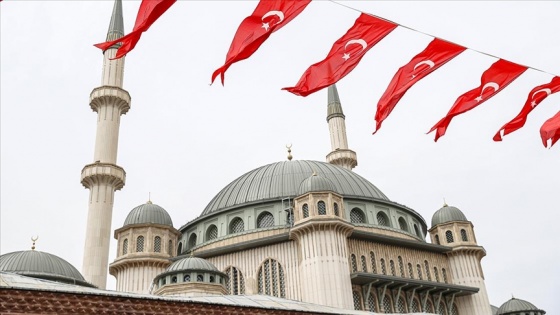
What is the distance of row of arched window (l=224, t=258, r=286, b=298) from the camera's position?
1314 inches

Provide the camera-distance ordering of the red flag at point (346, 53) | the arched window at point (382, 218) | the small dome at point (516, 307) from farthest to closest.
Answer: the small dome at point (516, 307) → the arched window at point (382, 218) → the red flag at point (346, 53)

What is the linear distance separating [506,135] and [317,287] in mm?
18021

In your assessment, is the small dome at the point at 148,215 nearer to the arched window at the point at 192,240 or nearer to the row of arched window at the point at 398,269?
the arched window at the point at 192,240

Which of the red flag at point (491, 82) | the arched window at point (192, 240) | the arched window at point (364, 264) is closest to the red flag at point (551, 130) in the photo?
the red flag at point (491, 82)

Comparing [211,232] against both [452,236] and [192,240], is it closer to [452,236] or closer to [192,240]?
[192,240]

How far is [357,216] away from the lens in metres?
38.1

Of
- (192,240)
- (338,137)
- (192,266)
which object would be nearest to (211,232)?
(192,240)

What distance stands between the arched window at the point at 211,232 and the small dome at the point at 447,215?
1518cm

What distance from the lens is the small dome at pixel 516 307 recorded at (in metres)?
46.9

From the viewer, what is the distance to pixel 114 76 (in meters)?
39.1

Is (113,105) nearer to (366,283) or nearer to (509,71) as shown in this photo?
(366,283)

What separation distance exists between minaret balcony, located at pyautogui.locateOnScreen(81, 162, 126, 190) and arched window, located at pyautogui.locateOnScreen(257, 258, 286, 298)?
10167 mm

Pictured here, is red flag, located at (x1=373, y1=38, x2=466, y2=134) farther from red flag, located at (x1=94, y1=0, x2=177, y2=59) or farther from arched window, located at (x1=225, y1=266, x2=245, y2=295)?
arched window, located at (x1=225, y1=266, x2=245, y2=295)

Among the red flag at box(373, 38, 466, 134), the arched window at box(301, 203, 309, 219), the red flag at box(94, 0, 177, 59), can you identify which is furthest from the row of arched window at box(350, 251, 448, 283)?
the red flag at box(94, 0, 177, 59)
